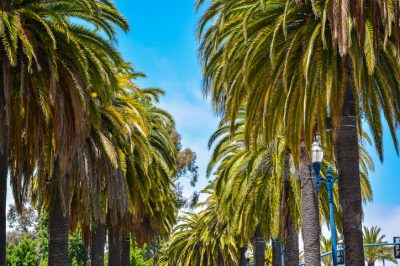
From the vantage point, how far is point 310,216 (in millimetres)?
20484

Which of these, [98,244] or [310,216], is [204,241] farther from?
[310,216]

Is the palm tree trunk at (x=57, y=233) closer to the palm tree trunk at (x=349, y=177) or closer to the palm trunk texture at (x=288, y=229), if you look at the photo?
the palm trunk texture at (x=288, y=229)

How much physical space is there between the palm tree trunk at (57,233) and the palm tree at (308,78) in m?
6.74

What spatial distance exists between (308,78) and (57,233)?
31.9 feet

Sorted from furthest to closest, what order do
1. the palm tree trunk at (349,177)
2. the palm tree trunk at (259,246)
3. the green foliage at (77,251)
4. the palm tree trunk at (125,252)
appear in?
the green foliage at (77,251)
the palm tree trunk at (259,246)
the palm tree trunk at (125,252)
the palm tree trunk at (349,177)

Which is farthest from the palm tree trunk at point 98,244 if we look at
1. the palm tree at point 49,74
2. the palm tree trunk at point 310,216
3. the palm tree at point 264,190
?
the palm tree trunk at point 310,216

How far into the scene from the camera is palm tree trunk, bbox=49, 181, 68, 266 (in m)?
21.5

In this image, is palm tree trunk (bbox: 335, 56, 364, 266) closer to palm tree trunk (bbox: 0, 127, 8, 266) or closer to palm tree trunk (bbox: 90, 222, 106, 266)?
palm tree trunk (bbox: 0, 127, 8, 266)

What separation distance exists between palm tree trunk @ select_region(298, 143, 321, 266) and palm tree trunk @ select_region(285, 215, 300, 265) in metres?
5.82

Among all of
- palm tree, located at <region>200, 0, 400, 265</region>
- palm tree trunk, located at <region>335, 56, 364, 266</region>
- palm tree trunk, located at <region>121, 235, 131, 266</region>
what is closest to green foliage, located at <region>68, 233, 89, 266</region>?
palm tree trunk, located at <region>121, 235, 131, 266</region>

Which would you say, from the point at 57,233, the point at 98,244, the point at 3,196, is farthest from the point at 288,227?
the point at 3,196

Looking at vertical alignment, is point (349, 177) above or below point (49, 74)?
below

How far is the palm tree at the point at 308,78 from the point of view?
15.6 m

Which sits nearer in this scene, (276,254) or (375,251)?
(276,254)
